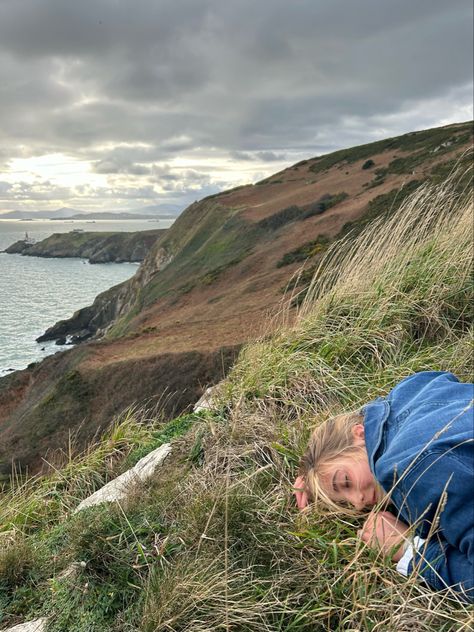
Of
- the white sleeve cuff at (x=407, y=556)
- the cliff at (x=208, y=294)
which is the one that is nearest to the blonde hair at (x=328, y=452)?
the white sleeve cuff at (x=407, y=556)

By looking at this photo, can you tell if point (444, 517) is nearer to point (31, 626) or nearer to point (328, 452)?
point (328, 452)

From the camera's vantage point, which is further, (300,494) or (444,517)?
(300,494)

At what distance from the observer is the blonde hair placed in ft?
7.22

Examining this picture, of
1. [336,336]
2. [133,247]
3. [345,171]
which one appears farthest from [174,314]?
[133,247]

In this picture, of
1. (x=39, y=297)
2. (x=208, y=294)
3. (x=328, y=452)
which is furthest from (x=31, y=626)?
(x=39, y=297)

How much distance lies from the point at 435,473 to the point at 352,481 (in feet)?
1.42

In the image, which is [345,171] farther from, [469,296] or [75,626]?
[75,626]

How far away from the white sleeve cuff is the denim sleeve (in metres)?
0.02

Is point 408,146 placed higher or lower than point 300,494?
higher

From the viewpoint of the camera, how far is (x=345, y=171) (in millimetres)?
42906

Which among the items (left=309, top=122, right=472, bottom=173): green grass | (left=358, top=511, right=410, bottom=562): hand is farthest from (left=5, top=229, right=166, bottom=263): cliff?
(left=358, top=511, right=410, bottom=562): hand

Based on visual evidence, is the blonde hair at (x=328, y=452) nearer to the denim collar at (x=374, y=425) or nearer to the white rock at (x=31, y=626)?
the denim collar at (x=374, y=425)

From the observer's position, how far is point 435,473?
1.88m

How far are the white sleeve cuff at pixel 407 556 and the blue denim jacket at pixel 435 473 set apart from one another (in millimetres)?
25
